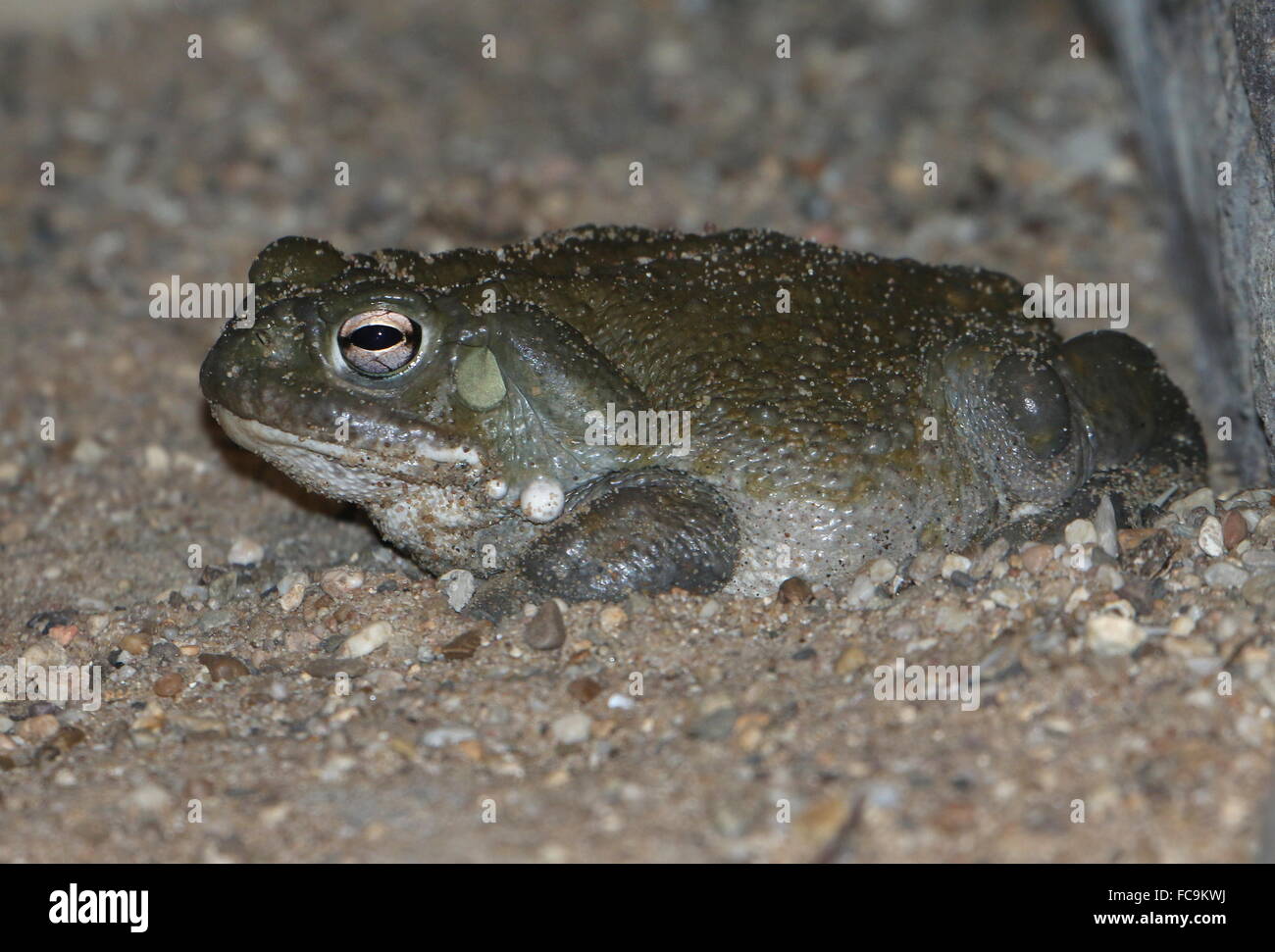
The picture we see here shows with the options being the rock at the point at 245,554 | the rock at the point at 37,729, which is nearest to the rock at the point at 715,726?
the rock at the point at 37,729

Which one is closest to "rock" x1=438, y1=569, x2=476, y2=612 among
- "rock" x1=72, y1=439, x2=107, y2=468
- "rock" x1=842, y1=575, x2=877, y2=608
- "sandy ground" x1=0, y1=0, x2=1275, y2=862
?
"sandy ground" x1=0, y1=0, x2=1275, y2=862

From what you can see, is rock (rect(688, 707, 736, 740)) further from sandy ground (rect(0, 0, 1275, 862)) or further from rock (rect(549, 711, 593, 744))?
rock (rect(549, 711, 593, 744))

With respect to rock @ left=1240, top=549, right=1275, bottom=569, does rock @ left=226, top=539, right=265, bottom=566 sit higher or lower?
higher

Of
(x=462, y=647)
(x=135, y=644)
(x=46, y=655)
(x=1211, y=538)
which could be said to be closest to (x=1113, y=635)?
(x=1211, y=538)

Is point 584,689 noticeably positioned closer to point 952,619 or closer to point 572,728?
point 572,728

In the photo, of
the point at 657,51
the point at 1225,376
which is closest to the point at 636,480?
the point at 1225,376

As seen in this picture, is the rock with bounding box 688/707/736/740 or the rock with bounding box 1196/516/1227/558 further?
the rock with bounding box 1196/516/1227/558
